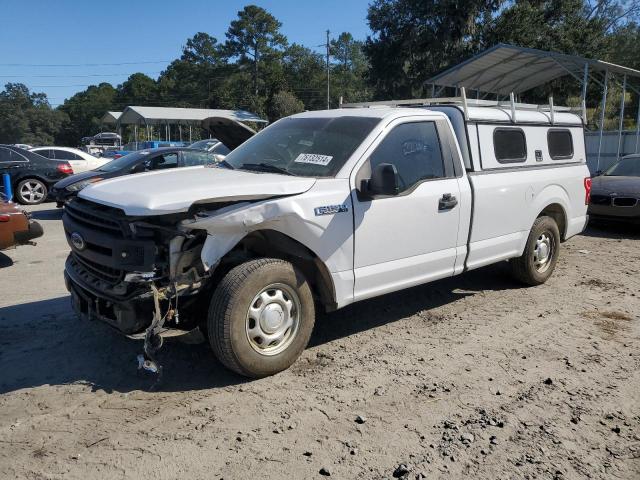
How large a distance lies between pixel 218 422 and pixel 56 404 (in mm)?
1146

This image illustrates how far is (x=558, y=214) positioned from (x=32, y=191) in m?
12.8

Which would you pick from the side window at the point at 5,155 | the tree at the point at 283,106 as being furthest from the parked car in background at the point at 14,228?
the tree at the point at 283,106

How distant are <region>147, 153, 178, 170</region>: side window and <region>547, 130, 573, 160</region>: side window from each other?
7472 millimetres

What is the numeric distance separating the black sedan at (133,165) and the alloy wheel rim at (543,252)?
276 inches

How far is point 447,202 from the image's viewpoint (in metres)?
4.86

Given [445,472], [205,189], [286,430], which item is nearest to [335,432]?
[286,430]

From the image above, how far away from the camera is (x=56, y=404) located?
361 cm

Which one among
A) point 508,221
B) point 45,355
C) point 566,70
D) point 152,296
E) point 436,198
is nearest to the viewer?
point 152,296

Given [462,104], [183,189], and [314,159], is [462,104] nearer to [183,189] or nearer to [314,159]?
[314,159]

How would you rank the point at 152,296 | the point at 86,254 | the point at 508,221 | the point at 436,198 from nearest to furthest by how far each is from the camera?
the point at 152,296
the point at 86,254
the point at 436,198
the point at 508,221

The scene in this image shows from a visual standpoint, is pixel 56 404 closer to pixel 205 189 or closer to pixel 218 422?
pixel 218 422

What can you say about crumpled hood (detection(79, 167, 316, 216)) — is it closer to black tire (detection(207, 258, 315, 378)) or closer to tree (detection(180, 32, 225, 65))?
black tire (detection(207, 258, 315, 378))

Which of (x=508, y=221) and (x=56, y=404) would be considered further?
(x=508, y=221)

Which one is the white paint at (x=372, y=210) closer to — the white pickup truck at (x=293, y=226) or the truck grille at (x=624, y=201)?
the white pickup truck at (x=293, y=226)
